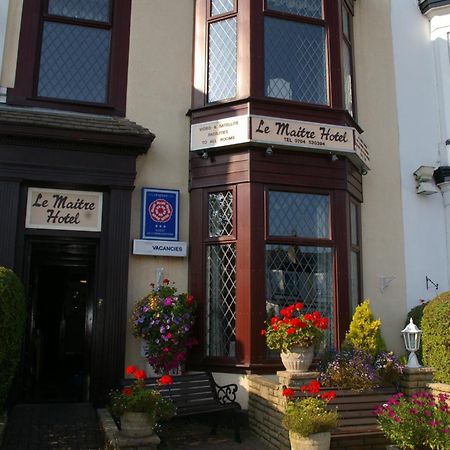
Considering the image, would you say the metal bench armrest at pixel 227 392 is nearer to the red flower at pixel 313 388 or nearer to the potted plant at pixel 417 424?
the red flower at pixel 313 388

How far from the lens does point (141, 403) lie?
5.86 metres

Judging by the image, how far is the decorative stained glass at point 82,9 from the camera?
8.83m

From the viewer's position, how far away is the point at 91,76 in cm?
877

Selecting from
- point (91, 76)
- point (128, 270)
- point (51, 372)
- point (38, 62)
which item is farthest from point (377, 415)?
point (51, 372)

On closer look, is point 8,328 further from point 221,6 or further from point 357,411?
point 221,6

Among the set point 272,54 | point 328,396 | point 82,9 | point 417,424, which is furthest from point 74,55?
point 417,424

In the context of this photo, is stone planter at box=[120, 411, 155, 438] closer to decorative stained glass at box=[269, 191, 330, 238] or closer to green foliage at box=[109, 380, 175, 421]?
green foliage at box=[109, 380, 175, 421]

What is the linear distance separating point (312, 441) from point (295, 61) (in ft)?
18.9

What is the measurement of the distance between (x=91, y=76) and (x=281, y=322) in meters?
4.97

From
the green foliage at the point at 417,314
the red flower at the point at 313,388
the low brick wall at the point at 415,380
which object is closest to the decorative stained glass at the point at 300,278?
the low brick wall at the point at 415,380

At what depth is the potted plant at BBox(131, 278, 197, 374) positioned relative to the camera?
7.55m

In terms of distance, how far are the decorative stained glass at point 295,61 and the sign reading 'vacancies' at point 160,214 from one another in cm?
221

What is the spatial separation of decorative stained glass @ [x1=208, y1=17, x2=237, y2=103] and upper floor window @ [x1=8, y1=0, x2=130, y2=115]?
1367 mm

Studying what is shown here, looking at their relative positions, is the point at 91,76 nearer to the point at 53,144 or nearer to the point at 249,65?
the point at 53,144
